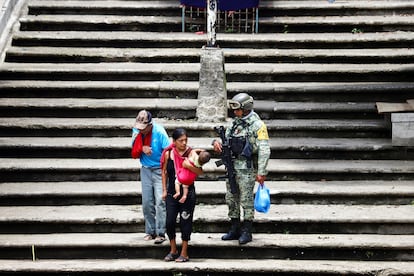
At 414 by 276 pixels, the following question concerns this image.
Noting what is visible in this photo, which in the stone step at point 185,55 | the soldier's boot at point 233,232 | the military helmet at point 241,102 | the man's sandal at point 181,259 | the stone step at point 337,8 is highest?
the stone step at point 337,8

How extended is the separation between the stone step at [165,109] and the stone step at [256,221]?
227cm

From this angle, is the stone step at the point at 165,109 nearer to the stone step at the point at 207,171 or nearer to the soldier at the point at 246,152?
the stone step at the point at 207,171

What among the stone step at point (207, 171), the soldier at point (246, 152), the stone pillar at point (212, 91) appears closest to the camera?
the soldier at point (246, 152)

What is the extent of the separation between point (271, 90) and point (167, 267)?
435 cm

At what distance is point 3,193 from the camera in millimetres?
10242

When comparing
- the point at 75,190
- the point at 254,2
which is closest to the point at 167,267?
the point at 75,190

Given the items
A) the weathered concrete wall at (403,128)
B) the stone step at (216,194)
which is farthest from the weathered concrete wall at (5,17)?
the weathered concrete wall at (403,128)

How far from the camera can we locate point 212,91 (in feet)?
38.7

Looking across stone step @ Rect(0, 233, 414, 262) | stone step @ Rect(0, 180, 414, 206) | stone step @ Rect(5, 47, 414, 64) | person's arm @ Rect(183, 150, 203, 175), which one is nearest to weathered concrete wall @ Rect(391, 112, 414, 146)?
stone step @ Rect(0, 180, 414, 206)

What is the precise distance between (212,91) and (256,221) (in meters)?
2.83

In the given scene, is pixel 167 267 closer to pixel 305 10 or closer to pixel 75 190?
pixel 75 190

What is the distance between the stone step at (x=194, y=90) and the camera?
12.3 meters

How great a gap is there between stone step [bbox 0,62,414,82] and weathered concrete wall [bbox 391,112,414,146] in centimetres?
182

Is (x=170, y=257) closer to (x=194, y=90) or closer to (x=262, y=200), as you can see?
(x=262, y=200)
